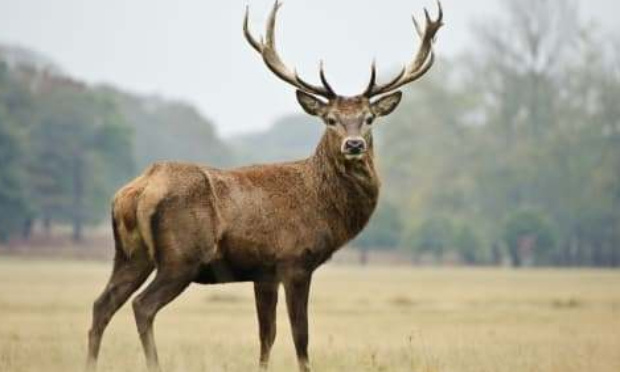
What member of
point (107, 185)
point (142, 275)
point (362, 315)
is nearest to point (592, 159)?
point (107, 185)

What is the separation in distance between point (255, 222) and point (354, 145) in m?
1.26

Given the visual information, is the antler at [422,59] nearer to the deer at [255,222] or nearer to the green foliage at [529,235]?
the deer at [255,222]

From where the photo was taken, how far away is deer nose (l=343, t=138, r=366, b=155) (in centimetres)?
1309

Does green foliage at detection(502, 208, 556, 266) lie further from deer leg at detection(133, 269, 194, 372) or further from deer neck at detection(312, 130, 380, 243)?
deer leg at detection(133, 269, 194, 372)

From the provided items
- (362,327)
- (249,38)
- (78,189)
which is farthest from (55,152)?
(249,38)

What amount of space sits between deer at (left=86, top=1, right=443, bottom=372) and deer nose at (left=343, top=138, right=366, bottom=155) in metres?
0.01

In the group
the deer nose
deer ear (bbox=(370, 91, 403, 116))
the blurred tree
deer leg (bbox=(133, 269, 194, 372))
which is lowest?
the blurred tree

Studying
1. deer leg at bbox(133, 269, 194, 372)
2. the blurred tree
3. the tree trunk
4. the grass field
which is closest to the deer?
deer leg at bbox(133, 269, 194, 372)

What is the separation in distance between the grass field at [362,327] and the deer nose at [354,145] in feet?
7.31

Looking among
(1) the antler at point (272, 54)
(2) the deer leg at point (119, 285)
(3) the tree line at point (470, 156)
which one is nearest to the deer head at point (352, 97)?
(1) the antler at point (272, 54)

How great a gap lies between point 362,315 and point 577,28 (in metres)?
62.2

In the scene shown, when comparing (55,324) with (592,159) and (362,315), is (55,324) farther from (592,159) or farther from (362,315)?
(592,159)

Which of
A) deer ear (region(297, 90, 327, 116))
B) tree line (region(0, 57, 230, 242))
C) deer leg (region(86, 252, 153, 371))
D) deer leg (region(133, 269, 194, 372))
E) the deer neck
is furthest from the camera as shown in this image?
tree line (region(0, 57, 230, 242))

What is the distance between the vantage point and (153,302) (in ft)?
40.7
